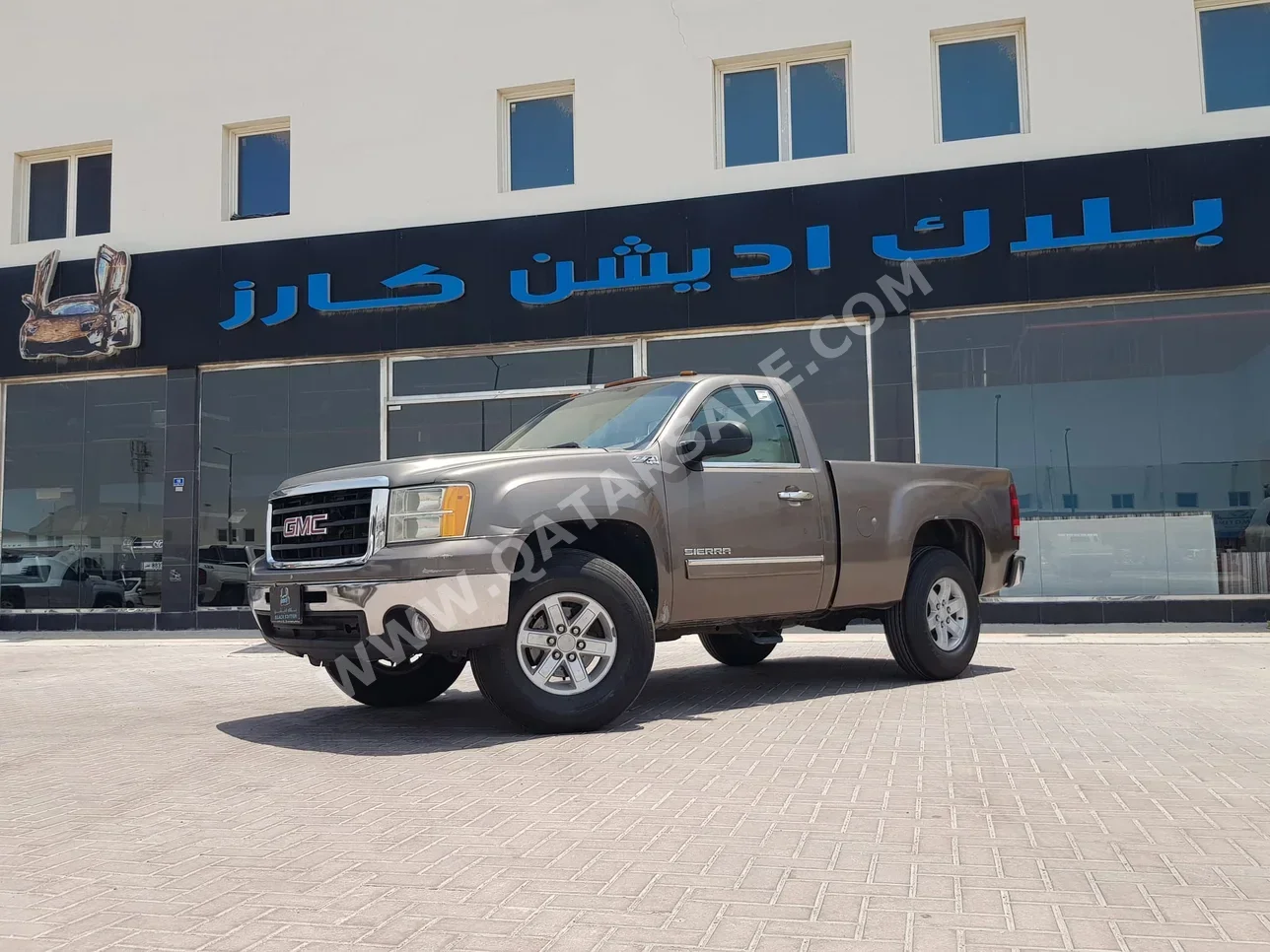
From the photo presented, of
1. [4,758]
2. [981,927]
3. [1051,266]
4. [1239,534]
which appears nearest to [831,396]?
Answer: [1051,266]

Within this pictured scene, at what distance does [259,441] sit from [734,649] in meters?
8.87

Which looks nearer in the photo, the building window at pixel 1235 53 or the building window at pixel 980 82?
the building window at pixel 1235 53

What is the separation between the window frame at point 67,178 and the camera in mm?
17516

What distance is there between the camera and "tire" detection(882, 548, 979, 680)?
325 inches

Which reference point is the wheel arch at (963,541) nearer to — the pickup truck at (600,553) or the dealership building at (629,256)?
the pickup truck at (600,553)

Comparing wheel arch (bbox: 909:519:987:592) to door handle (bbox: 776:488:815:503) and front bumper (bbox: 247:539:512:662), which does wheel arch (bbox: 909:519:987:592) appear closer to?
door handle (bbox: 776:488:815:503)

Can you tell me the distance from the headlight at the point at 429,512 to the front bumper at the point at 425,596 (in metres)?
0.09

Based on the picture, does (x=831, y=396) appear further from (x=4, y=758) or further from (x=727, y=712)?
(x=4, y=758)

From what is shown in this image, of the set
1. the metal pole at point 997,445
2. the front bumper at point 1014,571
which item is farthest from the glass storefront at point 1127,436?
the front bumper at point 1014,571

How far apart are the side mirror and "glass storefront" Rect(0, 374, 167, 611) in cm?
1187

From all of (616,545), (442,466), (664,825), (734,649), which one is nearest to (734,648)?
(734,649)

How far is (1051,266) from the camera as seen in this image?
1366 centimetres

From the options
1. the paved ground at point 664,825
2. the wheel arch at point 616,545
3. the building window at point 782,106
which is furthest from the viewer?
the building window at point 782,106

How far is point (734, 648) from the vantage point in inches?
393
